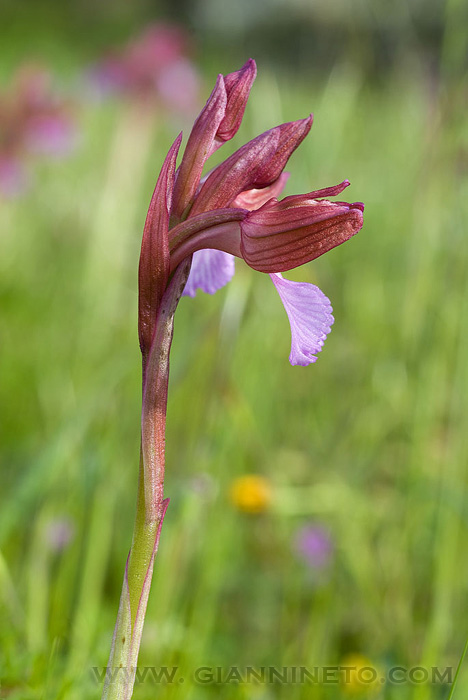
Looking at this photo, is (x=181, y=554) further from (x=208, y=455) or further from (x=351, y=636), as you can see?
(x=351, y=636)

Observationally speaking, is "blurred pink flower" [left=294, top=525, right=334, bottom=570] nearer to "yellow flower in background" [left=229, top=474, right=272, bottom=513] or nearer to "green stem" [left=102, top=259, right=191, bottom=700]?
"yellow flower in background" [left=229, top=474, right=272, bottom=513]

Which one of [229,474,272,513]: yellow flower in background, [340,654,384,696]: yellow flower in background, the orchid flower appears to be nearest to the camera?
the orchid flower

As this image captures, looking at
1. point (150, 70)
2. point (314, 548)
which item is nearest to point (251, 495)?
point (314, 548)

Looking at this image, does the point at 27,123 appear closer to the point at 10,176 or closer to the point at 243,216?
the point at 10,176

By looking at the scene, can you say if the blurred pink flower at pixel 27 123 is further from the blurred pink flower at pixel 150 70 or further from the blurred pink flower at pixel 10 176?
the blurred pink flower at pixel 150 70

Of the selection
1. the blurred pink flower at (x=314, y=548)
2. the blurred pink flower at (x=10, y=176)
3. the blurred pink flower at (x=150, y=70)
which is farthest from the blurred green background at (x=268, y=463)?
the blurred pink flower at (x=150, y=70)

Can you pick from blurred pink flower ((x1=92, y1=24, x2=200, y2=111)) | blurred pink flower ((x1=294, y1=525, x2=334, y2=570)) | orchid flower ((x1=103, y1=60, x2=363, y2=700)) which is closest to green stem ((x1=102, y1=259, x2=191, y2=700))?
orchid flower ((x1=103, y1=60, x2=363, y2=700))
